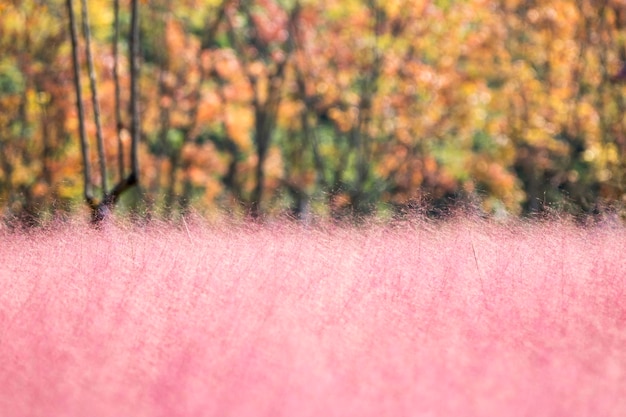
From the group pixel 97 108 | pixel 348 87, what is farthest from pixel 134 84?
pixel 348 87

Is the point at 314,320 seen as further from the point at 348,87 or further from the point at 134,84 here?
the point at 348,87

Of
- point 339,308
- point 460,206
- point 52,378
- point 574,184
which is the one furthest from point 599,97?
point 52,378

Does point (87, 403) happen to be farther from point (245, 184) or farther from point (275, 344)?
point (245, 184)

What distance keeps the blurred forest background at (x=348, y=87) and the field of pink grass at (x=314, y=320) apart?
9661 millimetres

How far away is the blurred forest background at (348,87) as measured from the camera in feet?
54.0

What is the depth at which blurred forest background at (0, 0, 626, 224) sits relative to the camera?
648 inches

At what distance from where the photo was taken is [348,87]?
62.2 ft

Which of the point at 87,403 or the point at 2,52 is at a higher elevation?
the point at 87,403

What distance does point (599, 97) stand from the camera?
682 inches

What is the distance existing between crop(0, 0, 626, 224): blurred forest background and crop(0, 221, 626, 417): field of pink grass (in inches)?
380

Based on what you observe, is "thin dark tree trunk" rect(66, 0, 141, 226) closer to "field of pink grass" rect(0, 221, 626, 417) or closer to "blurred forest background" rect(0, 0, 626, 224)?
"field of pink grass" rect(0, 221, 626, 417)

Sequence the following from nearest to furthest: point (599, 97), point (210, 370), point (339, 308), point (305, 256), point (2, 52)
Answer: point (210, 370), point (339, 308), point (305, 256), point (2, 52), point (599, 97)

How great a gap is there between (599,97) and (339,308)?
41.5 ft

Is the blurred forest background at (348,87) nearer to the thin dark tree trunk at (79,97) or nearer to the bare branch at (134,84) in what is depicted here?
the thin dark tree trunk at (79,97)
